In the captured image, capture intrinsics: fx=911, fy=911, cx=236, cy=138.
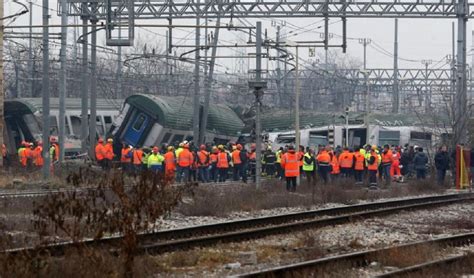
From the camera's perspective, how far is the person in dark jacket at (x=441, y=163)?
33.2 metres

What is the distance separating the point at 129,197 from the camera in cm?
1184

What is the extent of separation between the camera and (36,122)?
43.6 metres

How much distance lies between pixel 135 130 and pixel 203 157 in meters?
8.84

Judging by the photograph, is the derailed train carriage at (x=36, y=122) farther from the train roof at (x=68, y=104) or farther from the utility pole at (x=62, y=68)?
the utility pole at (x=62, y=68)

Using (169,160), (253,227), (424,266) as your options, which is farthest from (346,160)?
(424,266)

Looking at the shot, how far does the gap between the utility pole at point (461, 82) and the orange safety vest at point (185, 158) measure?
10.8 meters

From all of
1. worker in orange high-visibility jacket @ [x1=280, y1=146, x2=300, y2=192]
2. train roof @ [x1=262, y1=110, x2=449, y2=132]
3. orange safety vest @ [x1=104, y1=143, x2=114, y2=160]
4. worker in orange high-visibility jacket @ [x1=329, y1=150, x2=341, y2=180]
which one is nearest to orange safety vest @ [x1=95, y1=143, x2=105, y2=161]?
orange safety vest @ [x1=104, y1=143, x2=114, y2=160]

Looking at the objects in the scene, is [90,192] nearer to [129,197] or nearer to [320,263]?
[129,197]

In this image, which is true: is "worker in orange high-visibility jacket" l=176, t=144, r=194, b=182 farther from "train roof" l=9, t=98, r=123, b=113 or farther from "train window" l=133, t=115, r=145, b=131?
"train roof" l=9, t=98, r=123, b=113

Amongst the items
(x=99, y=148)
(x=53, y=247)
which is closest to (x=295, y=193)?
(x=99, y=148)

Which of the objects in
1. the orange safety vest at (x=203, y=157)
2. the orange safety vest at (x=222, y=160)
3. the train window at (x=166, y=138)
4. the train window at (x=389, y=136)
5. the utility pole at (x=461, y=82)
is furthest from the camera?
the train window at (x=389, y=136)

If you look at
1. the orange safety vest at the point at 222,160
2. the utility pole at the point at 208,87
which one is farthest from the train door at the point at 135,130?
the orange safety vest at the point at 222,160

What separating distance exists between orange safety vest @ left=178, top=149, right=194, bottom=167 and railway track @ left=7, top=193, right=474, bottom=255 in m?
9.63

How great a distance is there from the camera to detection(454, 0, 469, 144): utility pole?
3566 cm
